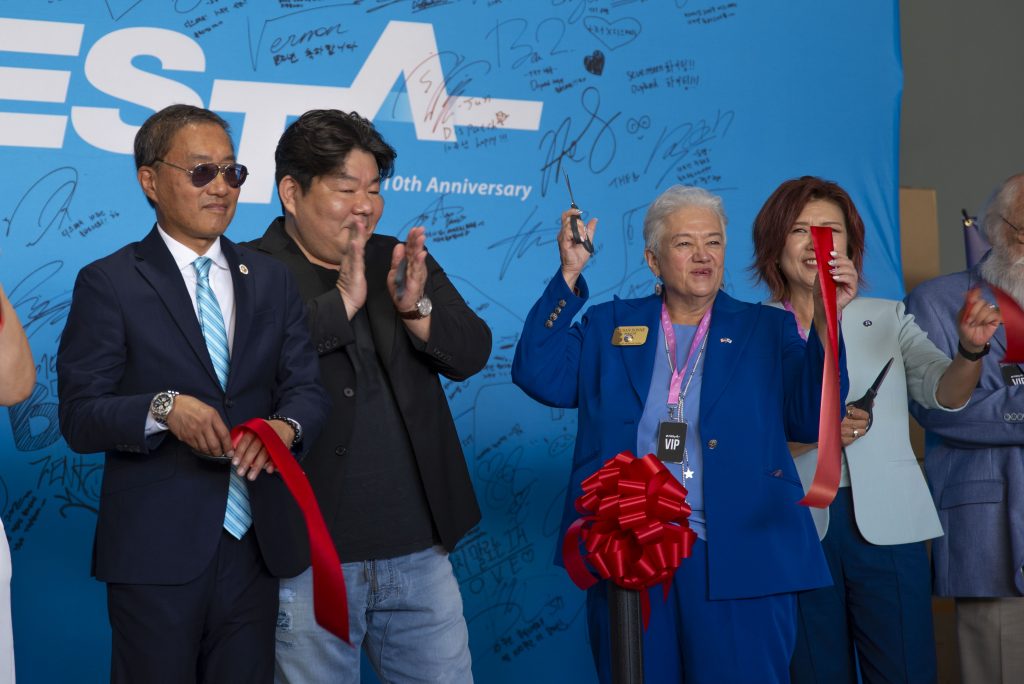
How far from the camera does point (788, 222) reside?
3.14 meters

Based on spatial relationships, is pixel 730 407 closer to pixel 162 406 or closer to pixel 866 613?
pixel 866 613

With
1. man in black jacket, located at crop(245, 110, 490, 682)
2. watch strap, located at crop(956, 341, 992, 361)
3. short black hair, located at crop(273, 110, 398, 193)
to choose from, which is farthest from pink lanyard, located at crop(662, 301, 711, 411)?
short black hair, located at crop(273, 110, 398, 193)

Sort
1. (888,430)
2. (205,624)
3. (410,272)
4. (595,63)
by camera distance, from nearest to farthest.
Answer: (205,624) → (410,272) → (888,430) → (595,63)

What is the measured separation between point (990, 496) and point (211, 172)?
2309 millimetres

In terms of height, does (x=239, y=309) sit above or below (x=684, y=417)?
above

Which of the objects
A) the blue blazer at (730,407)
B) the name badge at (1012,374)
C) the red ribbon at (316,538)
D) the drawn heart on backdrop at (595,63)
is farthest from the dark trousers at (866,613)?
the drawn heart on backdrop at (595,63)

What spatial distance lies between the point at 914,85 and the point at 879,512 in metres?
3.76

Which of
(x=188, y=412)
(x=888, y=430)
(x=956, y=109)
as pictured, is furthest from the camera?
(x=956, y=109)

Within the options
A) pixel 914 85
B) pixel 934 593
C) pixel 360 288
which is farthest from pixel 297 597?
pixel 914 85

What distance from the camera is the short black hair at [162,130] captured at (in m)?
2.33

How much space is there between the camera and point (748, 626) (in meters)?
2.47

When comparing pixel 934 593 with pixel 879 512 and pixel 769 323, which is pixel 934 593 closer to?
pixel 879 512

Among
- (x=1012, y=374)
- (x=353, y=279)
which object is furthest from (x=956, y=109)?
(x=353, y=279)

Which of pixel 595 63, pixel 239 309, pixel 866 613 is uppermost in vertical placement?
pixel 595 63
